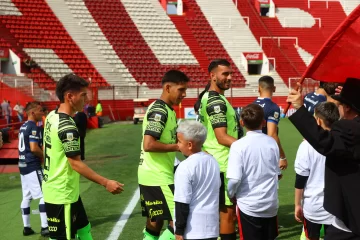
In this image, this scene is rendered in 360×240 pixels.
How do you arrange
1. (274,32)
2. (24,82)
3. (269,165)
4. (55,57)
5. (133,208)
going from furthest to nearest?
(274,32) → (55,57) → (24,82) → (133,208) → (269,165)

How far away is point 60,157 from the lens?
465cm

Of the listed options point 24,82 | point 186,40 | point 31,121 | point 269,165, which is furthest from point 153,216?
point 186,40

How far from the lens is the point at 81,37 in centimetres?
3559

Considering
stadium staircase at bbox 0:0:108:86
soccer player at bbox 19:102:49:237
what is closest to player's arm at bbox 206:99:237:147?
soccer player at bbox 19:102:49:237

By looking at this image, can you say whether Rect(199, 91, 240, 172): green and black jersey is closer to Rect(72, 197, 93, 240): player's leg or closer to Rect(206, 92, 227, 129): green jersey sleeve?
Rect(206, 92, 227, 129): green jersey sleeve

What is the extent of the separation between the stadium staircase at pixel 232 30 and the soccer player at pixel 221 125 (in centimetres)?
3161

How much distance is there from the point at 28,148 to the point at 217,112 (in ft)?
11.2

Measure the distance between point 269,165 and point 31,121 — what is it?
4304 mm

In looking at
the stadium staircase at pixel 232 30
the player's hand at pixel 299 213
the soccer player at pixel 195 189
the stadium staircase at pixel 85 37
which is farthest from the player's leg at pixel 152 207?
the stadium staircase at pixel 232 30

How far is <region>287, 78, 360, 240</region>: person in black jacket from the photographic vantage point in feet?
10.7

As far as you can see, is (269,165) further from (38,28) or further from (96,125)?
(38,28)

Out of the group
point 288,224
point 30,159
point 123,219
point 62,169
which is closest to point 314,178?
point 62,169

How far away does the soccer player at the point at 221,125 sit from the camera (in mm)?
5625

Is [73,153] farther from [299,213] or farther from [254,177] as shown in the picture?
[299,213]
